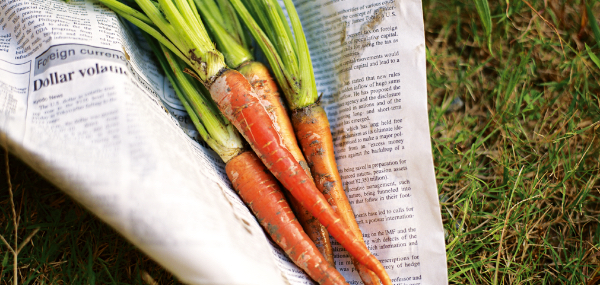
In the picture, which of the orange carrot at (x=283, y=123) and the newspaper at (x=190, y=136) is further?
the orange carrot at (x=283, y=123)

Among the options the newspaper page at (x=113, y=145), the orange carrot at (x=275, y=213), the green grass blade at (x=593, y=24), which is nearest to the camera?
the newspaper page at (x=113, y=145)

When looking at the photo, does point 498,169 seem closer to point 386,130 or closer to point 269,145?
point 386,130

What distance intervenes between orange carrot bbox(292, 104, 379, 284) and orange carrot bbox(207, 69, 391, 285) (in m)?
0.05

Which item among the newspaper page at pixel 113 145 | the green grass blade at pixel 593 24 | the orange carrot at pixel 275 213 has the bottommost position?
the orange carrot at pixel 275 213

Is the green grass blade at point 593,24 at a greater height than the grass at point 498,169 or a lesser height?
greater

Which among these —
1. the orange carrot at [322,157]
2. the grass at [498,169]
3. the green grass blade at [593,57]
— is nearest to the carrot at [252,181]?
the orange carrot at [322,157]

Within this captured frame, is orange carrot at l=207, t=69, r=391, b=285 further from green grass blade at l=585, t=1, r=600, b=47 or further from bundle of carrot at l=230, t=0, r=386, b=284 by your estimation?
green grass blade at l=585, t=1, r=600, b=47

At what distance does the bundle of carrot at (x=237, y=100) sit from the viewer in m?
0.80

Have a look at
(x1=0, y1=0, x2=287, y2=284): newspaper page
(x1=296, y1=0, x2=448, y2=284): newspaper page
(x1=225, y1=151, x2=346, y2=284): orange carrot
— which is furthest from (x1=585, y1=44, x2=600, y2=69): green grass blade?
(x1=0, y1=0, x2=287, y2=284): newspaper page

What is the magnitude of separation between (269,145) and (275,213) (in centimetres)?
16

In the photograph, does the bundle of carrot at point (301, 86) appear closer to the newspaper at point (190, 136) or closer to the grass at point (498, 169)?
the newspaper at point (190, 136)

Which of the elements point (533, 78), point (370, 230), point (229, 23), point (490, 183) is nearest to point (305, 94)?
point (229, 23)

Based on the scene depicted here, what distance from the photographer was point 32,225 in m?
0.88

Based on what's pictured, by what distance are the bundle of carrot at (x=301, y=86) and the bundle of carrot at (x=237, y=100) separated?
0.06 meters
